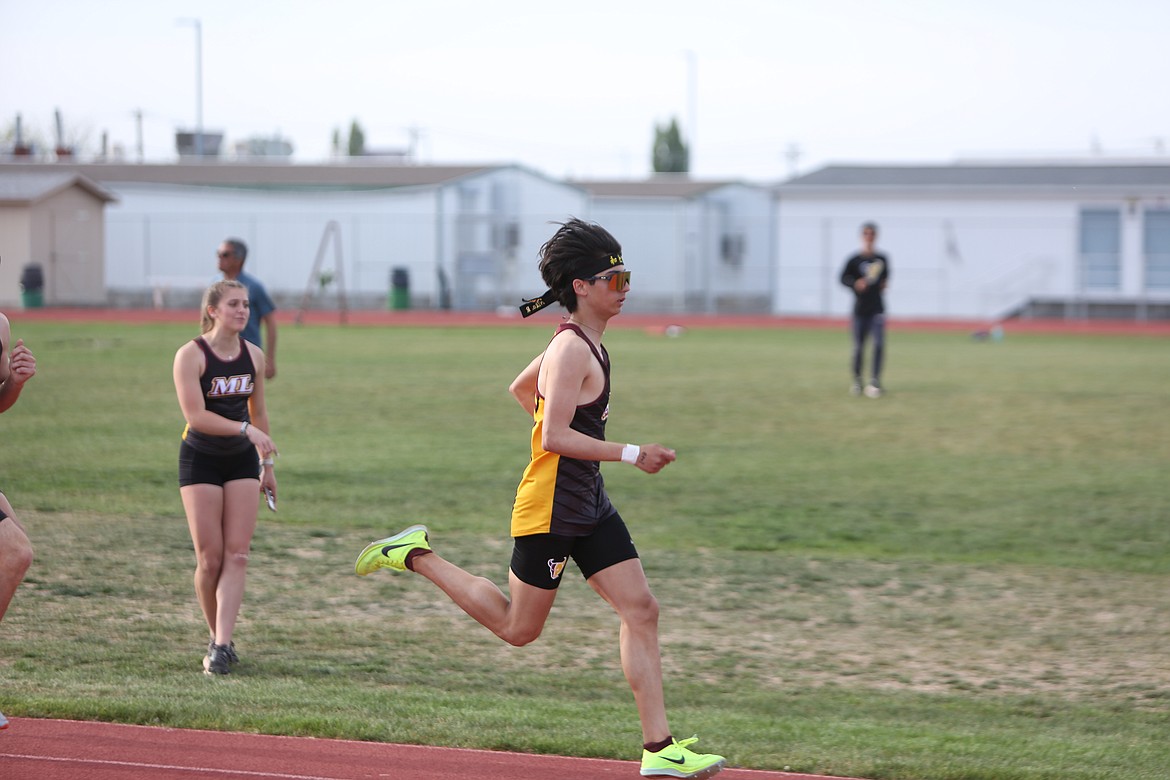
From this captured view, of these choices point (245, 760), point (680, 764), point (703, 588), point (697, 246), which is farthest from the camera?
point (697, 246)

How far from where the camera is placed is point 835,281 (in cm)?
4403

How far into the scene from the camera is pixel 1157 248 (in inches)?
1656

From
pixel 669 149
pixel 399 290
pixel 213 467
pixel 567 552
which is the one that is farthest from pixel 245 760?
pixel 669 149

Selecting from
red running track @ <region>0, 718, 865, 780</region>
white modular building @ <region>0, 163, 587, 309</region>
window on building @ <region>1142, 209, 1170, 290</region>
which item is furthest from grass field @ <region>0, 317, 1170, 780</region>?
white modular building @ <region>0, 163, 587, 309</region>

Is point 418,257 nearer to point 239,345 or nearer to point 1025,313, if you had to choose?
point 1025,313

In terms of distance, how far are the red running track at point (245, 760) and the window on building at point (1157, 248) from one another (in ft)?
134

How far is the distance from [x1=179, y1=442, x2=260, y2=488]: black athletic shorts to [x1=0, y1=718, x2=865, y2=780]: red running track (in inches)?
56.1

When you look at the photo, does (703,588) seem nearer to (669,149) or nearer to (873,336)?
(873,336)

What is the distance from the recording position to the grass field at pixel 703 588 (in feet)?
19.1

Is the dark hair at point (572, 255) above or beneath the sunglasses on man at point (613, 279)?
above

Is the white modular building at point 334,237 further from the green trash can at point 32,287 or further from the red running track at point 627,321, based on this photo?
the green trash can at point 32,287

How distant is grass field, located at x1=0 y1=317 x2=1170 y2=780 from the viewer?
19.1 feet

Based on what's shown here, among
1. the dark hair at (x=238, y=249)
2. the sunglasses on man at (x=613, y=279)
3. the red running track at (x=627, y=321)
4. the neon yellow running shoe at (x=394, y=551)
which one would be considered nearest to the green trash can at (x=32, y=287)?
the red running track at (x=627, y=321)

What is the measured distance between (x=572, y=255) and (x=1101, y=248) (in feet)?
136
